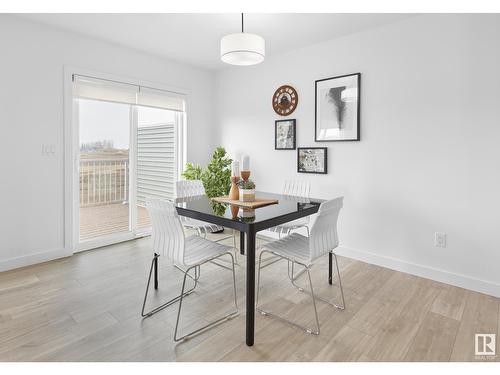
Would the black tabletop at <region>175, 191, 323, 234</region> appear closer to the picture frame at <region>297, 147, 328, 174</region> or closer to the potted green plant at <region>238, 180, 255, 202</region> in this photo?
the potted green plant at <region>238, 180, 255, 202</region>

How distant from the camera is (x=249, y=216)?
7.02ft

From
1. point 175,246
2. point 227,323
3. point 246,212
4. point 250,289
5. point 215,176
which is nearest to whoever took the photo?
point 250,289

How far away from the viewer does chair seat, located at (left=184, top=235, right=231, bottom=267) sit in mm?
2084

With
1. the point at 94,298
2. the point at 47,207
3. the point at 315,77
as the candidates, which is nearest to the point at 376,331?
the point at 94,298

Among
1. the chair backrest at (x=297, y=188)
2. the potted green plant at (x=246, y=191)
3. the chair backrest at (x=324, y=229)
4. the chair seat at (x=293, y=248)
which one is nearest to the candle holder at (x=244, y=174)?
the potted green plant at (x=246, y=191)

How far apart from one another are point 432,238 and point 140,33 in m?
3.71

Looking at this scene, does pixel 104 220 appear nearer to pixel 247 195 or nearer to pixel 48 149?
pixel 48 149

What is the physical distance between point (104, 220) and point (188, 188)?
4.38 ft

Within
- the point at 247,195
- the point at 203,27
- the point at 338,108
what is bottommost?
the point at 247,195

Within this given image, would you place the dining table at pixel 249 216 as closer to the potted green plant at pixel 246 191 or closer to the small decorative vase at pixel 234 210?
the small decorative vase at pixel 234 210

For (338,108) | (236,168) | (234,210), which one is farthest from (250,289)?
(338,108)
